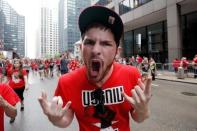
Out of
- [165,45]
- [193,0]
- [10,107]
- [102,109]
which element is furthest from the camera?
[165,45]

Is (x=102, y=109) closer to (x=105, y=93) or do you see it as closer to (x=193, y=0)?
(x=105, y=93)

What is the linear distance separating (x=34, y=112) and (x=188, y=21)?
80.5 feet

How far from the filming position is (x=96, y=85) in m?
2.10

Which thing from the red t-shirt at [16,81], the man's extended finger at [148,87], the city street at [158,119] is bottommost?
the city street at [158,119]

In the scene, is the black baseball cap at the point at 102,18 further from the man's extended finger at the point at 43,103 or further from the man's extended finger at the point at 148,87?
the man's extended finger at the point at 43,103

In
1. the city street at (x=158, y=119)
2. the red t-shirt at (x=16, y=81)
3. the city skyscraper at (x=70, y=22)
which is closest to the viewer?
the city street at (x=158, y=119)

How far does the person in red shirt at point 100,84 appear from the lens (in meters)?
1.97

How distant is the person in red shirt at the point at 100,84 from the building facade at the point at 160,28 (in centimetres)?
Answer: 2474

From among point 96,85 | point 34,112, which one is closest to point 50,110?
point 96,85

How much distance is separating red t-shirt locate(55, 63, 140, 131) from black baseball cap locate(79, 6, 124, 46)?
34cm

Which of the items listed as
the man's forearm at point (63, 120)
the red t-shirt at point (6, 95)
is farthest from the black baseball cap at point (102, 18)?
the red t-shirt at point (6, 95)

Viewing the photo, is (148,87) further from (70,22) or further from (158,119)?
(70,22)

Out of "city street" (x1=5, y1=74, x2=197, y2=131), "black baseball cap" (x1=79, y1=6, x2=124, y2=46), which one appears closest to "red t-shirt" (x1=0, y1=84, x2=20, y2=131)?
"black baseball cap" (x1=79, y1=6, x2=124, y2=46)

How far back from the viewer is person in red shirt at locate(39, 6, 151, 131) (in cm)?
197
